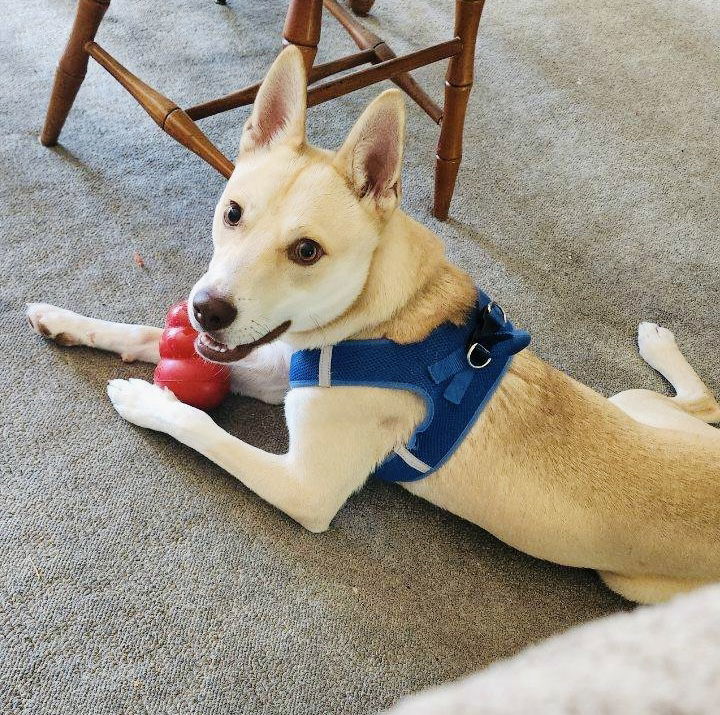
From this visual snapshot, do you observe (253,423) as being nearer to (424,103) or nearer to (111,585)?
(111,585)

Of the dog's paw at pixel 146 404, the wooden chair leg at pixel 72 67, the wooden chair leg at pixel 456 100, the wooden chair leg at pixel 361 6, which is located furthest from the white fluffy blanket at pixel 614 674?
the wooden chair leg at pixel 361 6

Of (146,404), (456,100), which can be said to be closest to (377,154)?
(146,404)

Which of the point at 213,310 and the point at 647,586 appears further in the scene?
the point at 647,586

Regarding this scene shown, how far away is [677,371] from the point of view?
2.33 metres

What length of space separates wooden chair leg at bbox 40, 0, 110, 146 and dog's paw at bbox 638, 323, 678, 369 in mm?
2295

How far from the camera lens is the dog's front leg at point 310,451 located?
1678 mm

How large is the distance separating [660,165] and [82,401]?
9.37 feet

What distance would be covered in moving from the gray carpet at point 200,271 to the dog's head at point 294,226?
540mm

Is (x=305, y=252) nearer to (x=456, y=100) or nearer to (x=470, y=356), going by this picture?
(x=470, y=356)

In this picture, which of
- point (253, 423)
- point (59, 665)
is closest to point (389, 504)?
point (253, 423)

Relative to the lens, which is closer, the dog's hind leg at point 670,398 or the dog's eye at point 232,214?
the dog's eye at point 232,214

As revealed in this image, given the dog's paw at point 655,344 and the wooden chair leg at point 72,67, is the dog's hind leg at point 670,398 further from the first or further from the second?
the wooden chair leg at point 72,67

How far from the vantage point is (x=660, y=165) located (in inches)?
128

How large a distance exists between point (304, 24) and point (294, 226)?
3.19 ft
